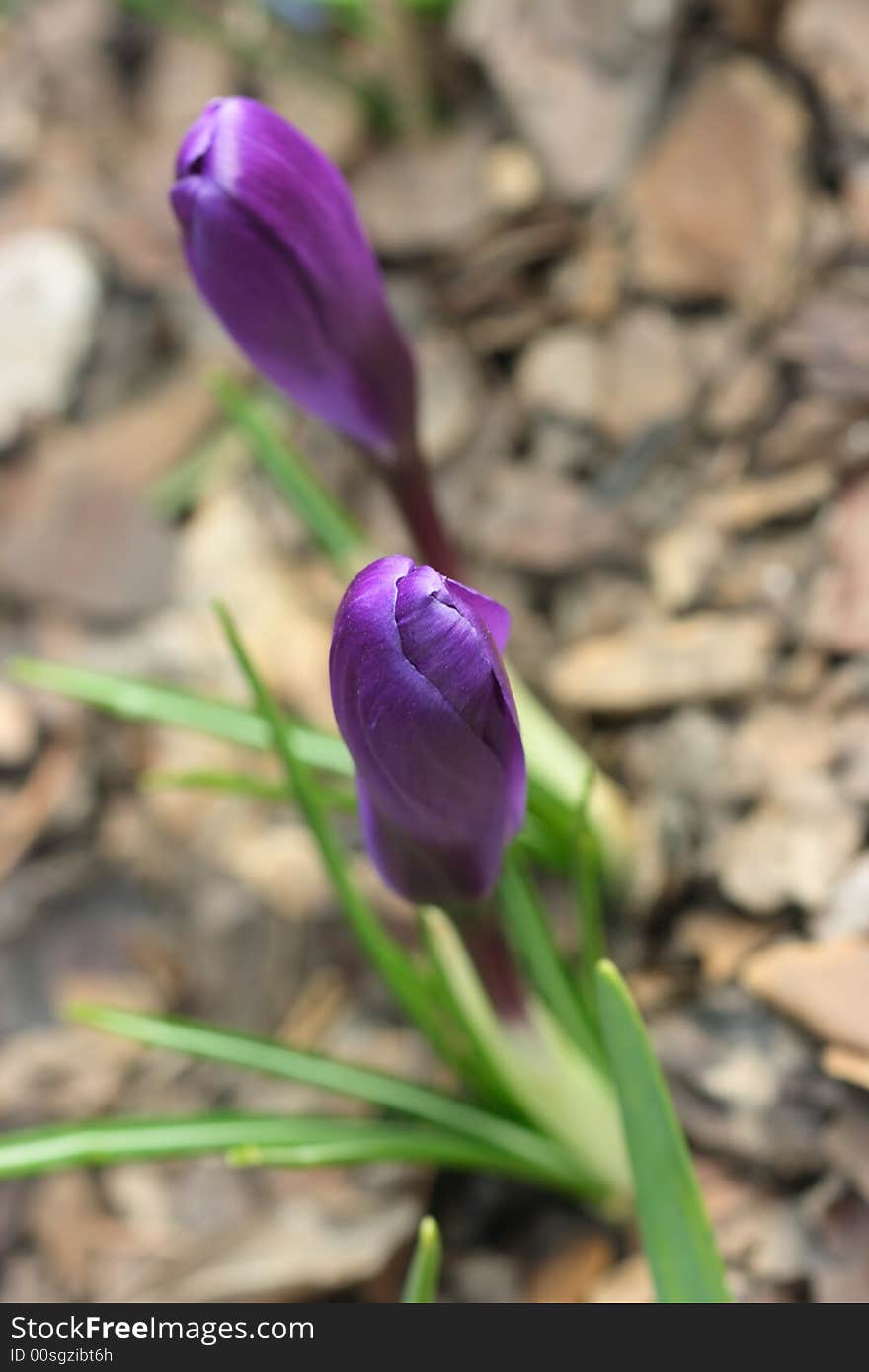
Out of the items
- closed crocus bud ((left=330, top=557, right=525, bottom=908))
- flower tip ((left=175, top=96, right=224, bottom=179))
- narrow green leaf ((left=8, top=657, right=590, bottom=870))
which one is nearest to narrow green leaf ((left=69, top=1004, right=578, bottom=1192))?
narrow green leaf ((left=8, top=657, right=590, bottom=870))

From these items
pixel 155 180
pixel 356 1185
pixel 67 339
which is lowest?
pixel 356 1185

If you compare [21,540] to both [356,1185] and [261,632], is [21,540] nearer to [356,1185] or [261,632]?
[261,632]

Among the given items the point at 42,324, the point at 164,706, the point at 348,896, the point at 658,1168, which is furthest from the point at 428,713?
the point at 42,324

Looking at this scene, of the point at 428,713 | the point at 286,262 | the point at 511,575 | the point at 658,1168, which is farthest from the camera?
the point at 511,575

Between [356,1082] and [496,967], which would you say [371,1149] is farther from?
[496,967]
